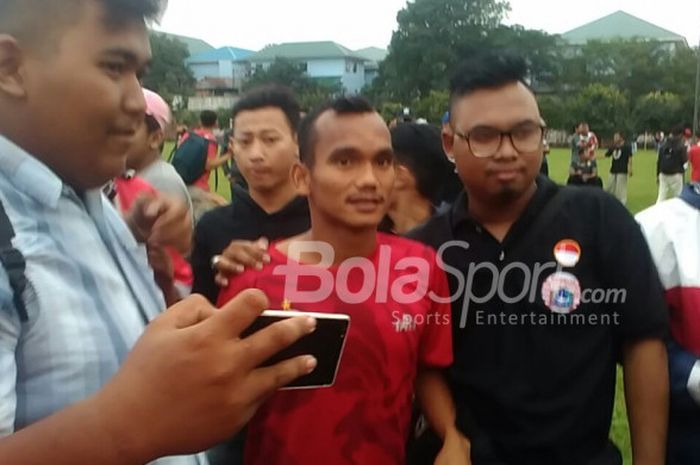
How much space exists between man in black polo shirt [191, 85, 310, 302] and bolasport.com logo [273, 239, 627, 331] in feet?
1.73

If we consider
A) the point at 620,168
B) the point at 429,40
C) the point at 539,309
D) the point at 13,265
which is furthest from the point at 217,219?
the point at 429,40

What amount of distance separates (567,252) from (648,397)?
0.51 meters

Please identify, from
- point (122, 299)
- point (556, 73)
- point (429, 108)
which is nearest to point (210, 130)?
point (122, 299)

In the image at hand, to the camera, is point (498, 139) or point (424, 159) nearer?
point (498, 139)

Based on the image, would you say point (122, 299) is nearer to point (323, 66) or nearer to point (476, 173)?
point (476, 173)

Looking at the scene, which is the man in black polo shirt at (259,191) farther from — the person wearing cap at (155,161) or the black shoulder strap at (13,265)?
the black shoulder strap at (13,265)

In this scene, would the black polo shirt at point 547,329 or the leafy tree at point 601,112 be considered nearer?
the black polo shirt at point 547,329

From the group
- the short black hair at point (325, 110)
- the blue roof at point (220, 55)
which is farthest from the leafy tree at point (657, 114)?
the short black hair at point (325, 110)

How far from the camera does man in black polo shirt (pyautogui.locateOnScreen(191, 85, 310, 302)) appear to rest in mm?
2922

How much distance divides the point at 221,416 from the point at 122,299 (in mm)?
402

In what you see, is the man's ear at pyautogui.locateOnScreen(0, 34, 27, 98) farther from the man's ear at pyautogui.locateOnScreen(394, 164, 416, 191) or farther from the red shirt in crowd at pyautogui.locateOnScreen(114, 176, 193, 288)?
the man's ear at pyautogui.locateOnScreen(394, 164, 416, 191)

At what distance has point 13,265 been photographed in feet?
3.44

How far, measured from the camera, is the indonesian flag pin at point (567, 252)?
7.57 feet

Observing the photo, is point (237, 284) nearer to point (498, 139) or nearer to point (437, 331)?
point (437, 331)
